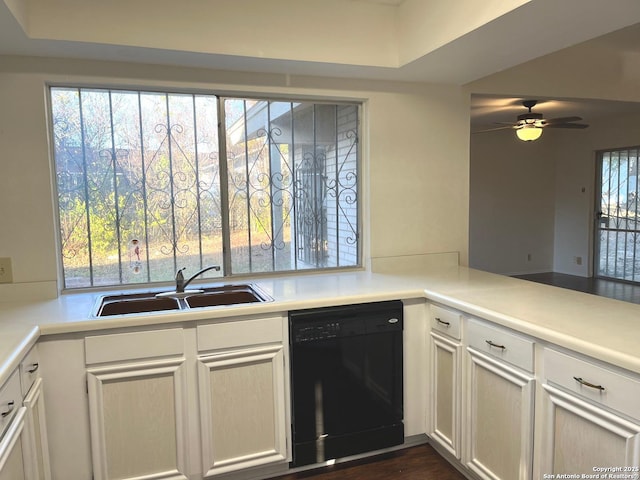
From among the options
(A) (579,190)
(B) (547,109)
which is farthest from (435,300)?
(A) (579,190)

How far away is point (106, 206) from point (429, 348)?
6.12ft

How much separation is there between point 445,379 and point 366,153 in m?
1.42

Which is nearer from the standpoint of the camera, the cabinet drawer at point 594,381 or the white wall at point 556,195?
the cabinet drawer at point 594,381

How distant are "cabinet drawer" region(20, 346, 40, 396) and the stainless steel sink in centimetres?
35

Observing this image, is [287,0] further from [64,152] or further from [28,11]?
[64,152]

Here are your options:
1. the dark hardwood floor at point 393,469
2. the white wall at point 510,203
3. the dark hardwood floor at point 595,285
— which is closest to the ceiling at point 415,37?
the dark hardwood floor at point 393,469

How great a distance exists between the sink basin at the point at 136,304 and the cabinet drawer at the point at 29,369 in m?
0.47

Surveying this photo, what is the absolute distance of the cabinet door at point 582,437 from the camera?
1.32 metres

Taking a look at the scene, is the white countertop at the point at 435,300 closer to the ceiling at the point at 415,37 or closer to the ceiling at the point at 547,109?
the ceiling at the point at 415,37

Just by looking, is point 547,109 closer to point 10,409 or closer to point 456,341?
point 456,341

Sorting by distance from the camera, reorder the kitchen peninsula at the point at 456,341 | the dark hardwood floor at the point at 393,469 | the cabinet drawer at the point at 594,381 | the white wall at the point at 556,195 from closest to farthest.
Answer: the cabinet drawer at the point at 594,381, the kitchen peninsula at the point at 456,341, the dark hardwood floor at the point at 393,469, the white wall at the point at 556,195

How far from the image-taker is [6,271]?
2238 millimetres

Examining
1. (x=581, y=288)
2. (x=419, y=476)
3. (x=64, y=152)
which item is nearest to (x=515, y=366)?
(x=419, y=476)

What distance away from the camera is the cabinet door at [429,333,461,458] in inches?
83.0
